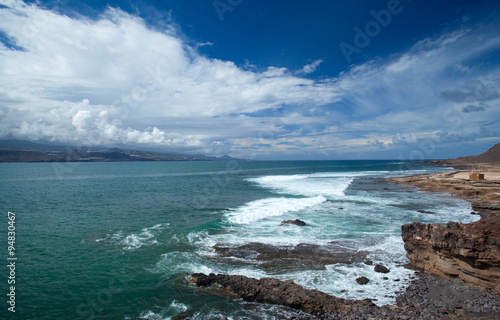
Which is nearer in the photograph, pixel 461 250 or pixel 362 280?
pixel 461 250

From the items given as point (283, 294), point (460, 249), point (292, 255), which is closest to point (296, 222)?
point (292, 255)

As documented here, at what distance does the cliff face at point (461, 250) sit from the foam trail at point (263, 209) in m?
13.1

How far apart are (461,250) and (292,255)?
7438 mm

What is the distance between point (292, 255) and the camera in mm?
13609

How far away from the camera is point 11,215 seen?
2342cm

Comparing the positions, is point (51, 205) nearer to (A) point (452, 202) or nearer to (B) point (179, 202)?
(B) point (179, 202)

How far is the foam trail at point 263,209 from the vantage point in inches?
896

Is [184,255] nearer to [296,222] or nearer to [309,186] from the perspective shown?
[296,222]

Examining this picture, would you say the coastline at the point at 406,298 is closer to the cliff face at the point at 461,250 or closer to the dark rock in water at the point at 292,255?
the cliff face at the point at 461,250

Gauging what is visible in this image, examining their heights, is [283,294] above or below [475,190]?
below

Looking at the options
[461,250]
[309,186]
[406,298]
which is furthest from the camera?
[309,186]

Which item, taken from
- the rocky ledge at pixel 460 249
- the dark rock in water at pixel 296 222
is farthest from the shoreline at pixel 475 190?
the dark rock in water at pixel 296 222

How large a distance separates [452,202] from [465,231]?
2396cm

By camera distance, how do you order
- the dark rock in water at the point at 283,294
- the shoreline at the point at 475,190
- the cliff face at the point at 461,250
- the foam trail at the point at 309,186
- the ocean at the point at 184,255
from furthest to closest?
the foam trail at the point at 309,186
the shoreline at the point at 475,190
the ocean at the point at 184,255
the cliff face at the point at 461,250
the dark rock in water at the point at 283,294
